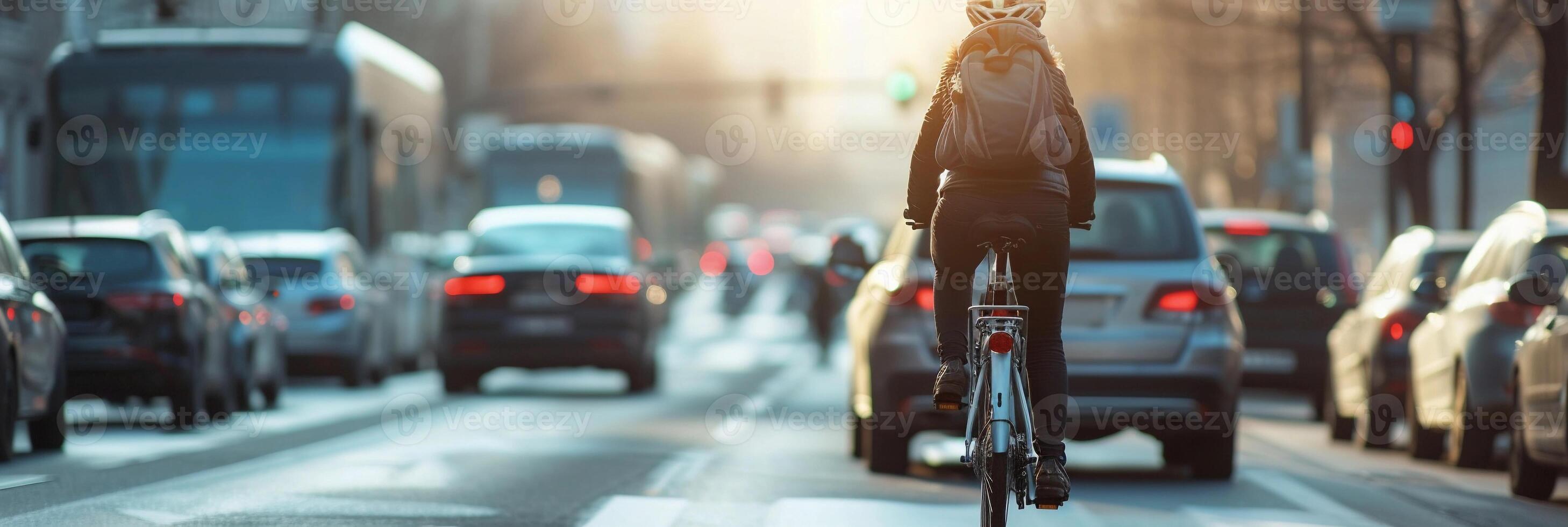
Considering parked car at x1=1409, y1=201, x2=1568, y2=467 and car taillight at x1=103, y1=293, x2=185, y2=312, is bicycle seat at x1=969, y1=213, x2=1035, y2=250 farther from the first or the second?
car taillight at x1=103, y1=293, x2=185, y2=312

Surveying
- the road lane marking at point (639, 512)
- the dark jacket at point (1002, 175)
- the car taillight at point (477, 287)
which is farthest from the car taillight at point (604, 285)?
the dark jacket at point (1002, 175)

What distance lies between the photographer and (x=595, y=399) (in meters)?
20.9

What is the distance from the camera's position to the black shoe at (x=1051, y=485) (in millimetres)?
7277

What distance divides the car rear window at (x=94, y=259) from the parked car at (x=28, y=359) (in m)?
1.79

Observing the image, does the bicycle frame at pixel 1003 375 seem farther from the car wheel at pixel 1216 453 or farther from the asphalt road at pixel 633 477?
the car wheel at pixel 1216 453

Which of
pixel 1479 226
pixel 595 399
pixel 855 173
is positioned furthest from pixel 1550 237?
pixel 855 173

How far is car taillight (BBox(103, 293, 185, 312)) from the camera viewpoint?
15180 mm

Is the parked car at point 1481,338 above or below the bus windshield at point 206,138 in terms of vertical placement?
below

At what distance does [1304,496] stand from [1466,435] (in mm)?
2457

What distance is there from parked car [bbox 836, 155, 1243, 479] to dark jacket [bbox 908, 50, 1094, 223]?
3.22 metres

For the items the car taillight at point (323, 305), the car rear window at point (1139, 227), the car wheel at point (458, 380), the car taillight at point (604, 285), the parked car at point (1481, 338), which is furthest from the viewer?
the car taillight at point (323, 305)

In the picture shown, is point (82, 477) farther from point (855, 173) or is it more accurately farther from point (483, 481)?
point (855, 173)

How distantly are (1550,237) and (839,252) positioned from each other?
4.28 metres

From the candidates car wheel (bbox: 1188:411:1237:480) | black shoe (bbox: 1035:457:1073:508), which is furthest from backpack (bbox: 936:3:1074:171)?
car wheel (bbox: 1188:411:1237:480)
